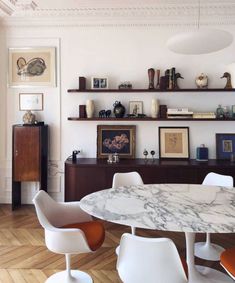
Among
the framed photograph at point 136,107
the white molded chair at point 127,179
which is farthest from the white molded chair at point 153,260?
the framed photograph at point 136,107

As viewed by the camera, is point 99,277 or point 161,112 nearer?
point 99,277

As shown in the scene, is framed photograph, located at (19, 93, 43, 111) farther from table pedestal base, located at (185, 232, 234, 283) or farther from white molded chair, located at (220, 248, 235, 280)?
white molded chair, located at (220, 248, 235, 280)

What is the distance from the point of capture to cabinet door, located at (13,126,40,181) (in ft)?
13.4

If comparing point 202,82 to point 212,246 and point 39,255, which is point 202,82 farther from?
point 39,255

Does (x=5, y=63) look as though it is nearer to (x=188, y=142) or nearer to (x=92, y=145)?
(x=92, y=145)

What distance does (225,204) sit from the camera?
86.0 inches

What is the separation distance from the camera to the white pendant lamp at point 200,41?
2.14m

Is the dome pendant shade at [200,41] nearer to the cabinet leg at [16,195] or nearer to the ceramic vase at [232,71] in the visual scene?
the ceramic vase at [232,71]

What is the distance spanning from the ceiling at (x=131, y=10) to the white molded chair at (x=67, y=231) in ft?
8.66

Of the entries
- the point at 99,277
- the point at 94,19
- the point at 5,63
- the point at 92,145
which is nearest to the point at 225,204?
the point at 99,277

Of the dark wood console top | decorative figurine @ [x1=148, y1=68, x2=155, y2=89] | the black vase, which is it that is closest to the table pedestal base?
the dark wood console top

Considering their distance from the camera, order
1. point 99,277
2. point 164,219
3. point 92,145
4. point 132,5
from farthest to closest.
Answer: point 92,145 → point 132,5 → point 99,277 → point 164,219

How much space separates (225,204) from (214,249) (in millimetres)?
Result: 999

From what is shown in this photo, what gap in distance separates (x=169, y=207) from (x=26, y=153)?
8.55ft
